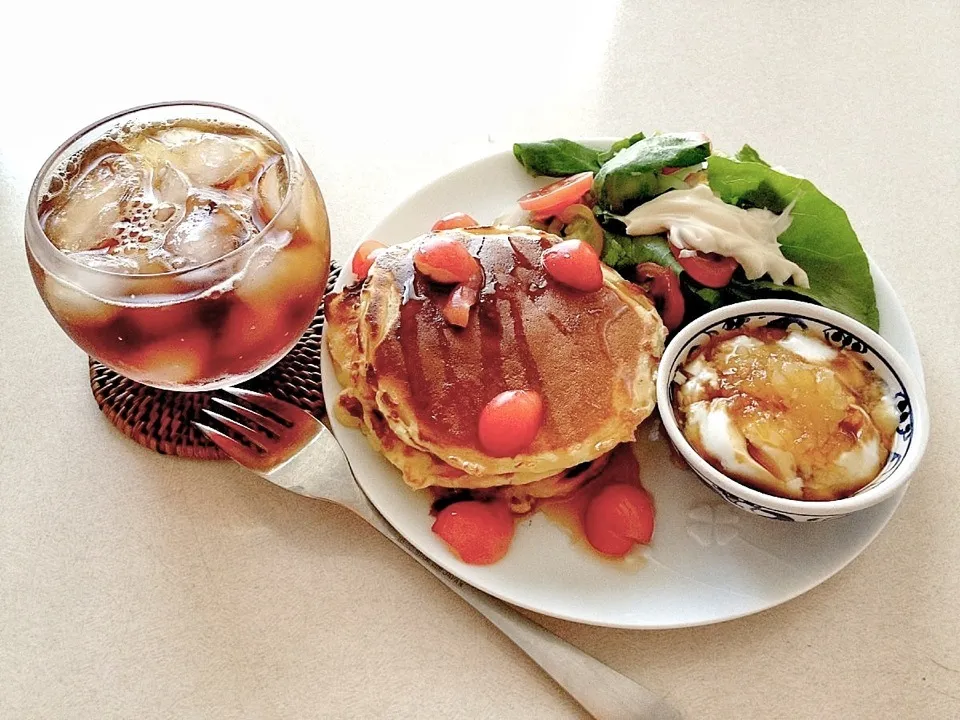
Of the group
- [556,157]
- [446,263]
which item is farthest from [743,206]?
[446,263]

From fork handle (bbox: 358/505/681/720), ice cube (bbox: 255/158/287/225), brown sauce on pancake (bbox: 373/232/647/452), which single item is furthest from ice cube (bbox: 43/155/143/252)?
fork handle (bbox: 358/505/681/720)

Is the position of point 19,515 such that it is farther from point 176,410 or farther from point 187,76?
point 187,76

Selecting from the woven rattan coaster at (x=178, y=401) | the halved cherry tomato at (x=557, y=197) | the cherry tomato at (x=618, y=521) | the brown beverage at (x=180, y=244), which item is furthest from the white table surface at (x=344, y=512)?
the halved cherry tomato at (x=557, y=197)

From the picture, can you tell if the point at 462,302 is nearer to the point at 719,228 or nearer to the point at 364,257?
the point at 364,257

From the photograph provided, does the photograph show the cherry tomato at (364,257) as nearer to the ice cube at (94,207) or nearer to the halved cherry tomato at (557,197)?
the halved cherry tomato at (557,197)

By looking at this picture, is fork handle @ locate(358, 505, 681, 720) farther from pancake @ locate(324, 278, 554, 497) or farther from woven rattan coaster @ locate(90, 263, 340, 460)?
woven rattan coaster @ locate(90, 263, 340, 460)

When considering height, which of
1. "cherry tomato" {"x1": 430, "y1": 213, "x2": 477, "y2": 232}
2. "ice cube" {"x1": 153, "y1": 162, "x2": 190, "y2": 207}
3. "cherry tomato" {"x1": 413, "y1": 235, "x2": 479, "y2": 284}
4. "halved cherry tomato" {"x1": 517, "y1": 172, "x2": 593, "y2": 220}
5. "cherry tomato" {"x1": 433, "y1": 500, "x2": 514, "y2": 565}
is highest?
"ice cube" {"x1": 153, "y1": 162, "x2": 190, "y2": 207}
